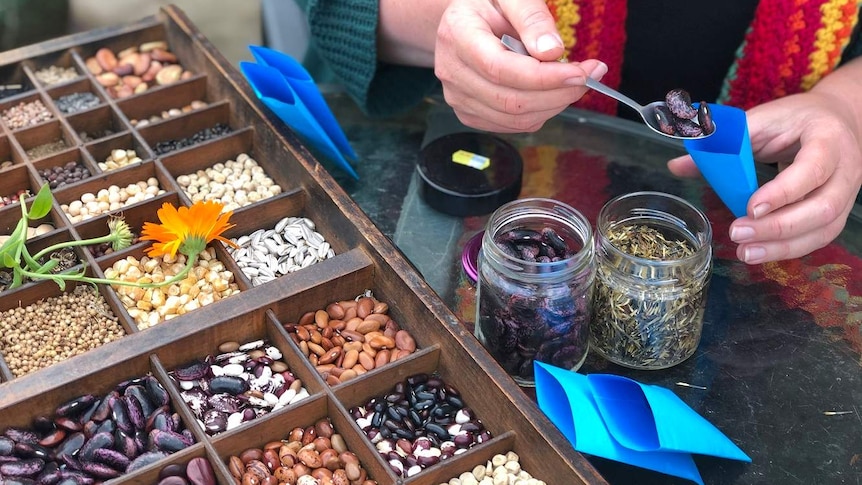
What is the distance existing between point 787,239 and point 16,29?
81.7 inches

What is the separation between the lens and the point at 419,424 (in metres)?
1.12

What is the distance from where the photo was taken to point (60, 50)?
1.73 m

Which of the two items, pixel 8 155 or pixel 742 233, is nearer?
pixel 742 233

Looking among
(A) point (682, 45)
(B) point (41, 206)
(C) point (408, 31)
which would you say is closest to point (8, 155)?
(B) point (41, 206)

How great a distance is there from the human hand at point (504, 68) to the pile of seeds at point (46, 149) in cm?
68

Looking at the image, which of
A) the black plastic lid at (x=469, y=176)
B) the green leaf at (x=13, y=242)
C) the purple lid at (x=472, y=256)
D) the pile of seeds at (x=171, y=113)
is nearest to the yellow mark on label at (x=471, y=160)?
the black plastic lid at (x=469, y=176)

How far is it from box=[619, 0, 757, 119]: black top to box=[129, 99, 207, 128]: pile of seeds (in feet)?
2.80

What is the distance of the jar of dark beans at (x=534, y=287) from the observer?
1094mm

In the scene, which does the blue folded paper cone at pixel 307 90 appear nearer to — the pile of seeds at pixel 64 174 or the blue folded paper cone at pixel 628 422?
the pile of seeds at pixel 64 174

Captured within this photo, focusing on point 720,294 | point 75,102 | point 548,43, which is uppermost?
point 548,43

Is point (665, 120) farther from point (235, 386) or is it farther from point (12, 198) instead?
point (12, 198)

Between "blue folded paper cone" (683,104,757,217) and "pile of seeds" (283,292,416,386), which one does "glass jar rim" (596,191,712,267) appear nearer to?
"blue folded paper cone" (683,104,757,217)

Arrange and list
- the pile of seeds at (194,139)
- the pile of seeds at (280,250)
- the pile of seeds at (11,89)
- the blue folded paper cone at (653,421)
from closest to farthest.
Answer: the blue folded paper cone at (653,421)
the pile of seeds at (280,250)
the pile of seeds at (194,139)
the pile of seeds at (11,89)

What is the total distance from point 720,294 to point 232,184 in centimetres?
79
